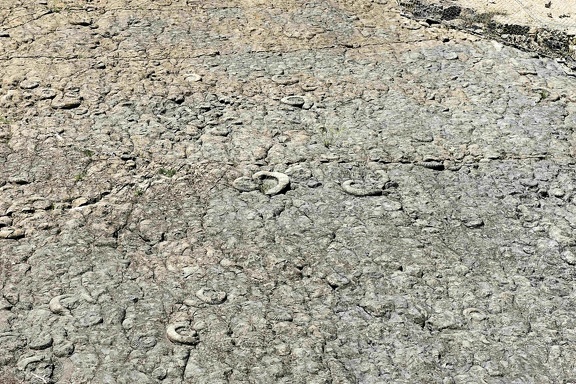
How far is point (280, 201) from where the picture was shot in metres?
3.04

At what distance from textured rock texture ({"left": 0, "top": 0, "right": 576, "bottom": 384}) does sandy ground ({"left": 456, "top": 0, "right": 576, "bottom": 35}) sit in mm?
280

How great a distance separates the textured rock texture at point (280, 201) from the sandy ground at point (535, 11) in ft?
0.92

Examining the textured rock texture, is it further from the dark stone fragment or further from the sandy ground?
the sandy ground

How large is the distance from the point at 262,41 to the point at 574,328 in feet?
8.03

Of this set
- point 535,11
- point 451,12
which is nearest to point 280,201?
point 451,12

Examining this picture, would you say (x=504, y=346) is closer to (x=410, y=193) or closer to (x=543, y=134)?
(x=410, y=193)

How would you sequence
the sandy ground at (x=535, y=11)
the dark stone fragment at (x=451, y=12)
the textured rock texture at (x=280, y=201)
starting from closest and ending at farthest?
the textured rock texture at (x=280, y=201) → the sandy ground at (x=535, y=11) → the dark stone fragment at (x=451, y=12)

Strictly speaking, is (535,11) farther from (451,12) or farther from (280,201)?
(280,201)

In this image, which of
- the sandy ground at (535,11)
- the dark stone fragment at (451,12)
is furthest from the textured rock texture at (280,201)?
the sandy ground at (535,11)

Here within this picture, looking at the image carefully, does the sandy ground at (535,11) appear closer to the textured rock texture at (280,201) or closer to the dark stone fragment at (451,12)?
the dark stone fragment at (451,12)

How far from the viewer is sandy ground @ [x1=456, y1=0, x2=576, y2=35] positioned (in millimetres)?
4324

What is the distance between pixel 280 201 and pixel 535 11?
89.7 inches

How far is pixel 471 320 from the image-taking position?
2504 millimetres

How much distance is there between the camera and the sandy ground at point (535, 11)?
4.32 meters
